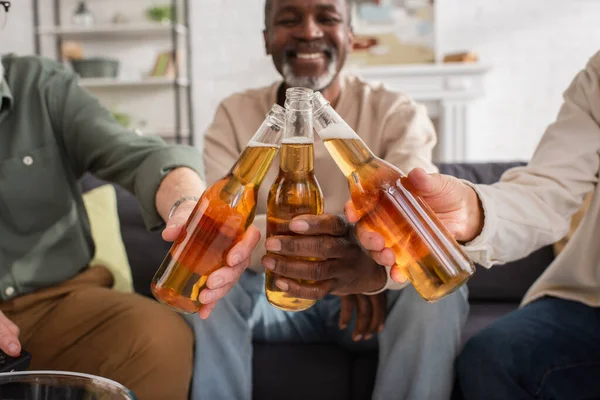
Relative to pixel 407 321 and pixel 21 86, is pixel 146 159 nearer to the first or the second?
pixel 21 86

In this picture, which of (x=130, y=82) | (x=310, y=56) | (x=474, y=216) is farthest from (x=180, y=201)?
(x=130, y=82)

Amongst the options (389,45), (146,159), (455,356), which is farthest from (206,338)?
(389,45)

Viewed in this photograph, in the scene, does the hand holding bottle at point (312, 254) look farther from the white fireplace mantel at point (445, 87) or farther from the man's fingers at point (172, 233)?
the white fireplace mantel at point (445, 87)

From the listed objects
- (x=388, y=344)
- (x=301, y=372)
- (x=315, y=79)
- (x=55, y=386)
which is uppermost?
(x=315, y=79)

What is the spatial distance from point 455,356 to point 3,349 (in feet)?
2.55

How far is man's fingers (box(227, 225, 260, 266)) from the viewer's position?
2.12 ft

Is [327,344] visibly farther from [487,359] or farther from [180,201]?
[180,201]

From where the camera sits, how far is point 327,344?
52.1 inches

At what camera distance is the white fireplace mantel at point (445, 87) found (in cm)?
350

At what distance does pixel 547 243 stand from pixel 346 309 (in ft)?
1.27

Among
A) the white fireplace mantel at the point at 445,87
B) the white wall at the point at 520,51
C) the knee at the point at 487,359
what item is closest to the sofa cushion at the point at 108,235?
the knee at the point at 487,359

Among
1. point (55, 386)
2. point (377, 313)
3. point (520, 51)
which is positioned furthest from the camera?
point (520, 51)

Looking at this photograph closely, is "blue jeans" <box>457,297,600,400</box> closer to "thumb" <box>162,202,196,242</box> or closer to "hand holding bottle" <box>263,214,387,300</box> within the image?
"hand holding bottle" <box>263,214,387,300</box>

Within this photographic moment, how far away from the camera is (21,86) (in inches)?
46.6
